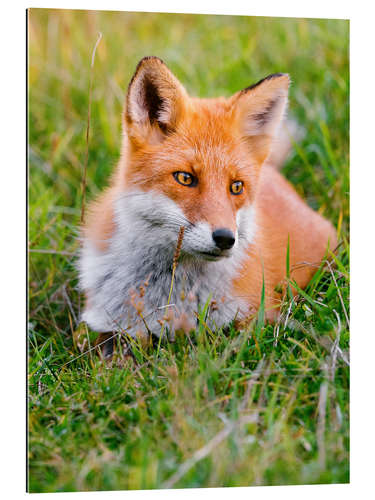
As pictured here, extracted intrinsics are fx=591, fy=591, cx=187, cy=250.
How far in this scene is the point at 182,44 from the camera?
5.09m

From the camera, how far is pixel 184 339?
11.4ft

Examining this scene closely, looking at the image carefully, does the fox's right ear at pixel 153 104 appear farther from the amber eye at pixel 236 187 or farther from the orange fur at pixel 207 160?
the amber eye at pixel 236 187

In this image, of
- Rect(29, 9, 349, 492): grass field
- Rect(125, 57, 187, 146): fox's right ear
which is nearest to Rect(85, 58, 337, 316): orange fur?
Rect(125, 57, 187, 146): fox's right ear

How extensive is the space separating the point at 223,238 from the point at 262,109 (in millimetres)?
1037

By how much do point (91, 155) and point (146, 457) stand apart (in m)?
2.99

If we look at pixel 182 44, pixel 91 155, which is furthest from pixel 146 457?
pixel 182 44

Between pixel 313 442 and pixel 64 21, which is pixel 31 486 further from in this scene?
pixel 64 21

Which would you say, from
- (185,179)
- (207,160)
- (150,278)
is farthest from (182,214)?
(150,278)

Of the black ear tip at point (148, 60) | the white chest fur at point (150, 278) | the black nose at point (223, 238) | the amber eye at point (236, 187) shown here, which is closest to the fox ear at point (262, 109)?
the amber eye at point (236, 187)

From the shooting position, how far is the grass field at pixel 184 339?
2951mm

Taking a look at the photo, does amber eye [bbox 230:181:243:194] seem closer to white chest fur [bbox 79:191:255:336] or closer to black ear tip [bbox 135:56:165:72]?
white chest fur [bbox 79:191:255:336]

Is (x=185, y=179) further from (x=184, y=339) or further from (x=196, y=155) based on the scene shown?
(x=184, y=339)

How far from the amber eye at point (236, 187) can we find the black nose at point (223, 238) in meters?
0.44

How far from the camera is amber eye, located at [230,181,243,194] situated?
341 centimetres
